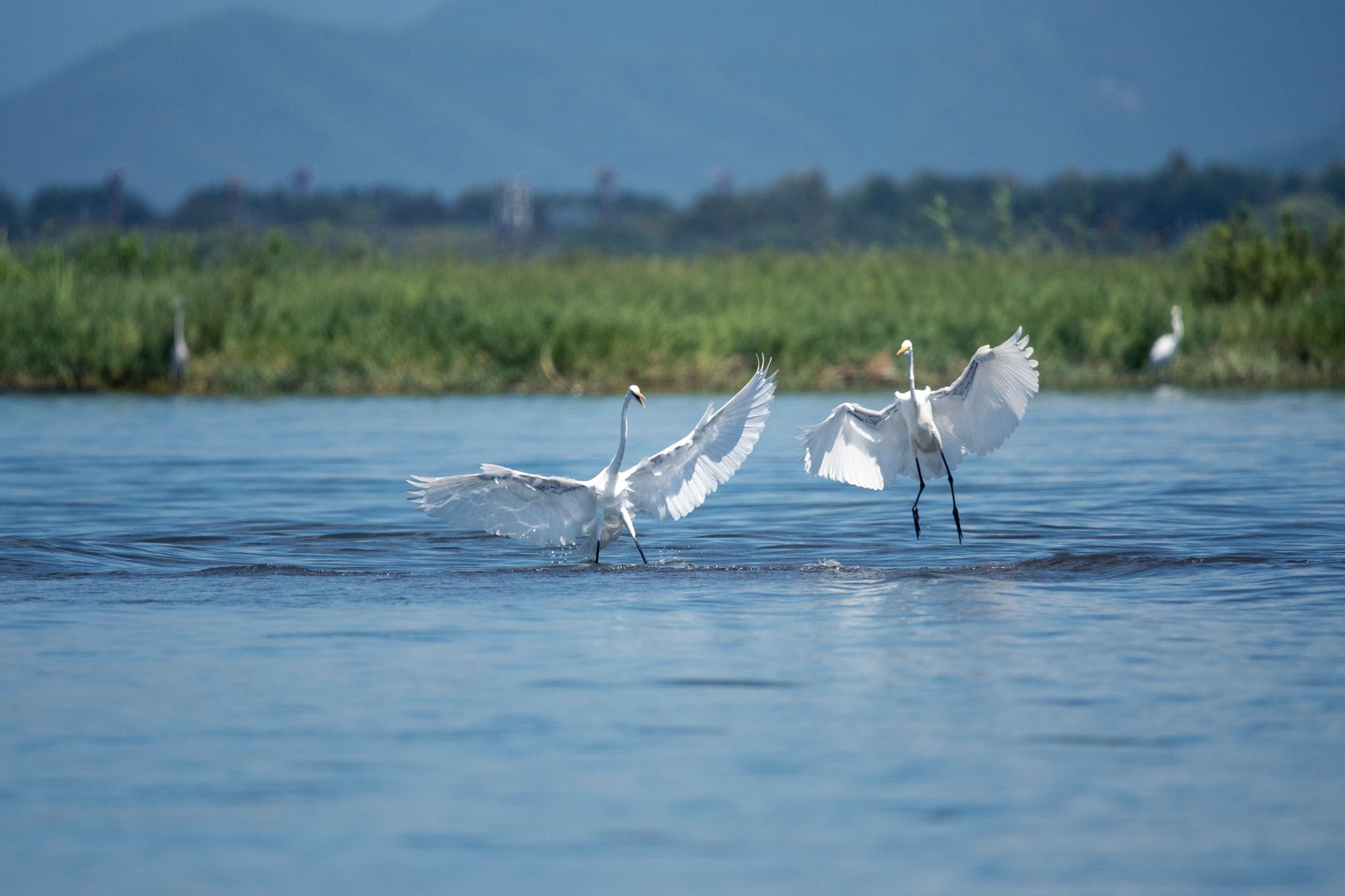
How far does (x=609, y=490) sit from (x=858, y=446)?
2.32m

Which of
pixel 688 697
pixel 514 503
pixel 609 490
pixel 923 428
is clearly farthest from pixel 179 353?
pixel 688 697

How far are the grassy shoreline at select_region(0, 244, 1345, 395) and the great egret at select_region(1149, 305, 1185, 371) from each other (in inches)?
13.4

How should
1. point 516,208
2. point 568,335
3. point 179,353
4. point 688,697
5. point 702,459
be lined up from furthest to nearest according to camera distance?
point 516,208, point 568,335, point 179,353, point 702,459, point 688,697

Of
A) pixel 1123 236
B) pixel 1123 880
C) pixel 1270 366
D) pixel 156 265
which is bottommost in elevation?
pixel 1123 880

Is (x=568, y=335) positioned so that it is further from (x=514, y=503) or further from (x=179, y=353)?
(x=514, y=503)

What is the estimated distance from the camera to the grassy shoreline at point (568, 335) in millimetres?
22500

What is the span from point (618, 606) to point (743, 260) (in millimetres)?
20277

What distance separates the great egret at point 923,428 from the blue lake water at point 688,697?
47cm

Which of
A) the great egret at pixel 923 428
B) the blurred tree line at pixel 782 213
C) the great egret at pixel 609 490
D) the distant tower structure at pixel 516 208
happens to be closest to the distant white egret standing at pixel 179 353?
the great egret at pixel 923 428

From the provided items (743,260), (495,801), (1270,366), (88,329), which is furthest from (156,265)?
(495,801)

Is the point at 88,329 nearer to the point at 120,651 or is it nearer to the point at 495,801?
the point at 120,651

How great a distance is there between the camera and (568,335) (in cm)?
2280

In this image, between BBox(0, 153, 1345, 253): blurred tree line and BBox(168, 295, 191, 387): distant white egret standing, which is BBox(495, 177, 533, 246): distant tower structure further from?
BBox(168, 295, 191, 387): distant white egret standing

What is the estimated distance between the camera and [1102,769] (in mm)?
6184
